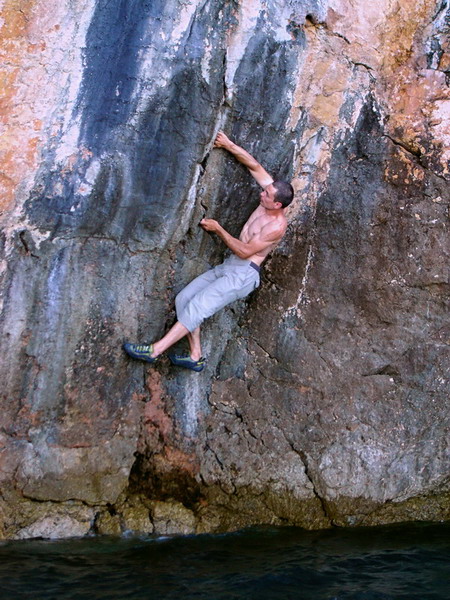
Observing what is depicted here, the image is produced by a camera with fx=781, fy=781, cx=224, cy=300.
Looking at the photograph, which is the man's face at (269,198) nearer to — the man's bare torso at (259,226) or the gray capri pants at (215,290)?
the man's bare torso at (259,226)

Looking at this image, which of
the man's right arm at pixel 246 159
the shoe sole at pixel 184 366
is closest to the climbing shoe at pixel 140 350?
the shoe sole at pixel 184 366

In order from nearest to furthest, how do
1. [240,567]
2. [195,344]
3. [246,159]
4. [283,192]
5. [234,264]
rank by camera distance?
[240,567]
[283,192]
[246,159]
[234,264]
[195,344]

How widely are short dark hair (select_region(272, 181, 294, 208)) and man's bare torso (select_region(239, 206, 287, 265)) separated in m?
0.16

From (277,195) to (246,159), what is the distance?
14.5 inches

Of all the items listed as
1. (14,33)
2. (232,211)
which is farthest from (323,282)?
(14,33)

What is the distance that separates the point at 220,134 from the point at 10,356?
217 centimetres

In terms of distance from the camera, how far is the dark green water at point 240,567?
5.05 metres

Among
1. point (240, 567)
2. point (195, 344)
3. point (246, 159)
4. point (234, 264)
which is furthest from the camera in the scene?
point (195, 344)

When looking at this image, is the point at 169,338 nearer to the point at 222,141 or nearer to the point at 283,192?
the point at 283,192

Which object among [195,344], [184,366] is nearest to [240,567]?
[184,366]

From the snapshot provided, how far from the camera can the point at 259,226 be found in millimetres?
5734

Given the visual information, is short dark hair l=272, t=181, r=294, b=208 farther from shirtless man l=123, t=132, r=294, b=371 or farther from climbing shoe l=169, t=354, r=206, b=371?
climbing shoe l=169, t=354, r=206, b=371

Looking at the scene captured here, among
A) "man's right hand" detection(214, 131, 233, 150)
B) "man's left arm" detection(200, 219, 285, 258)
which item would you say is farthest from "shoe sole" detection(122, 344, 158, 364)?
"man's right hand" detection(214, 131, 233, 150)

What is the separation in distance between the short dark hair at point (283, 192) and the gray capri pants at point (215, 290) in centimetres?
53
